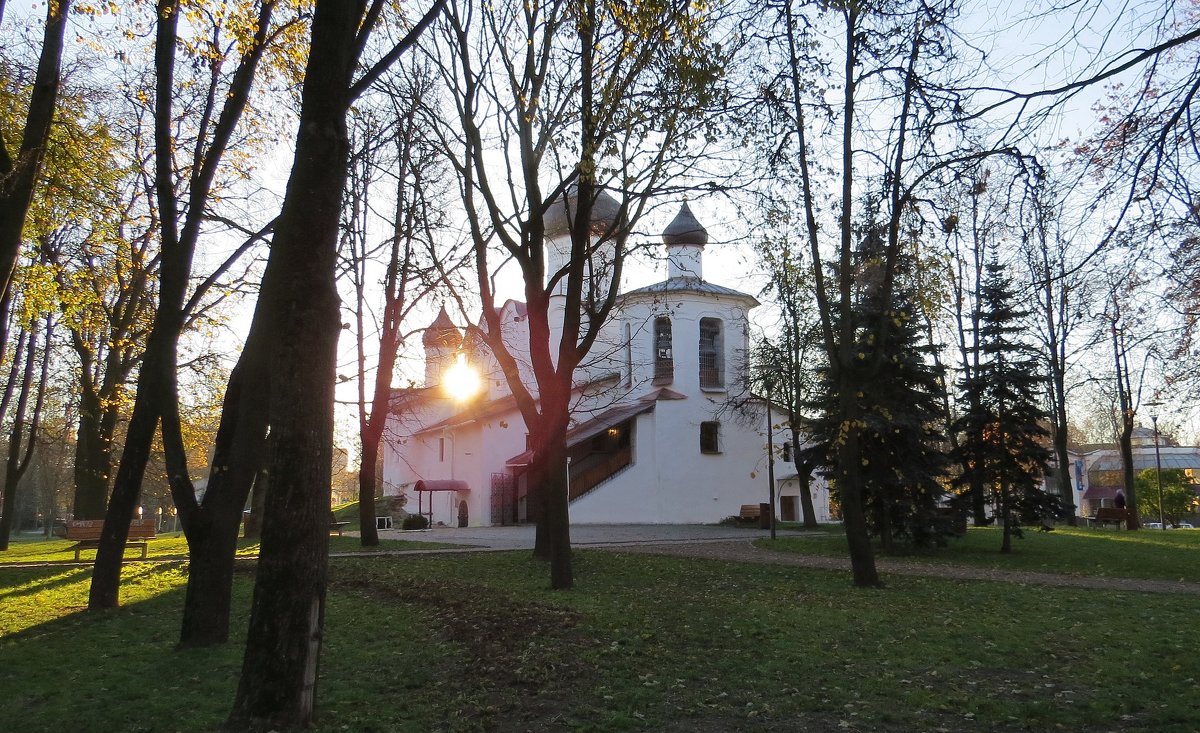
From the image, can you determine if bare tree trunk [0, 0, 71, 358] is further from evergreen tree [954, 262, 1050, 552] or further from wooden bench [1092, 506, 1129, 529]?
wooden bench [1092, 506, 1129, 529]

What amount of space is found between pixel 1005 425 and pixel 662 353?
20.6 m

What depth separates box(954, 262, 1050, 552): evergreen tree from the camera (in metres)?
18.7

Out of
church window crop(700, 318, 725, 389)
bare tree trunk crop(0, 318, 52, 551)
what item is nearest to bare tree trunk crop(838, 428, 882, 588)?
bare tree trunk crop(0, 318, 52, 551)

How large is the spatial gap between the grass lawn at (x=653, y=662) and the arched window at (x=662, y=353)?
25838 mm

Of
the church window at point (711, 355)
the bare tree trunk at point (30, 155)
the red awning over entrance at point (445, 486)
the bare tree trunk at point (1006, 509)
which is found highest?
the church window at point (711, 355)

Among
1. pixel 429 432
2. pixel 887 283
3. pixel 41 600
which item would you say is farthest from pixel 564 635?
pixel 429 432

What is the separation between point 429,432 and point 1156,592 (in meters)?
42.0

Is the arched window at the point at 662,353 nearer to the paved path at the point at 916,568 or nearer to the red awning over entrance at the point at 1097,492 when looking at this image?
the paved path at the point at 916,568

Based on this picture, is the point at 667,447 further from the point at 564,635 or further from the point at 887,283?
the point at 564,635

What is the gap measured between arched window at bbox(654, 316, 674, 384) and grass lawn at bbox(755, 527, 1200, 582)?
13.7 metres

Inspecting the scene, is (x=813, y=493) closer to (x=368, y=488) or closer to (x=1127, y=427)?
(x=1127, y=427)

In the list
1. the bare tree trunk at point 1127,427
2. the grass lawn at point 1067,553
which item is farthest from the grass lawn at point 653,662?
the bare tree trunk at point 1127,427

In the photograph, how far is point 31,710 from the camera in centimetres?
566

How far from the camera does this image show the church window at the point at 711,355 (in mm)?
38156
